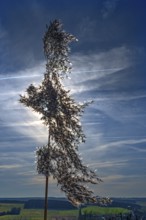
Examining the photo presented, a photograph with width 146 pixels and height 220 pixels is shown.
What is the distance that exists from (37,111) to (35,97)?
124 centimetres

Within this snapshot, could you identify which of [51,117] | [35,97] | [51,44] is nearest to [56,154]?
[51,117]

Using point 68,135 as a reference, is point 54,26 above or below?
above

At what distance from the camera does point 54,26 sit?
3278cm

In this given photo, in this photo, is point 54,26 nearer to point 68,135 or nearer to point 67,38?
point 67,38

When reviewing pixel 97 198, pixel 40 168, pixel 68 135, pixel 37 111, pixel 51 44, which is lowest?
pixel 97 198

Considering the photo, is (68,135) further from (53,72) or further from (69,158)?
(53,72)

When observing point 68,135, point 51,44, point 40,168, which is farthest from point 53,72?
point 40,168

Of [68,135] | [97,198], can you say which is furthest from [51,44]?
[97,198]

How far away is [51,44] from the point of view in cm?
3316

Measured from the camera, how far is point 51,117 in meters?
32.7

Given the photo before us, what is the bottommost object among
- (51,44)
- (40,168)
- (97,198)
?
(97,198)

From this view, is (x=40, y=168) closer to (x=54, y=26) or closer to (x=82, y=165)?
(x=82, y=165)

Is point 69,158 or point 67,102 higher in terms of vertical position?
point 67,102

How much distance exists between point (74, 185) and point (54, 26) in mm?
13771
